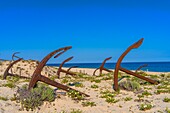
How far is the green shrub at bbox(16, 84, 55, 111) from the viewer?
25.9 ft

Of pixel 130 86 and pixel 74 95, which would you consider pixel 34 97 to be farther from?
pixel 130 86

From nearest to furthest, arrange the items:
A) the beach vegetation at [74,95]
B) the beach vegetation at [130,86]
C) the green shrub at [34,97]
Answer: the green shrub at [34,97], the beach vegetation at [74,95], the beach vegetation at [130,86]

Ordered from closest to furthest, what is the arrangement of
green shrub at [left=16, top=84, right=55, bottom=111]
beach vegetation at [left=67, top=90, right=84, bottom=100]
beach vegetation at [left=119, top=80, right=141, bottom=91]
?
green shrub at [left=16, top=84, right=55, bottom=111] < beach vegetation at [left=67, top=90, right=84, bottom=100] < beach vegetation at [left=119, top=80, right=141, bottom=91]

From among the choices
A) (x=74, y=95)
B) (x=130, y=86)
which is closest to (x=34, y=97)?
(x=74, y=95)

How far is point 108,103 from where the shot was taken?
884cm

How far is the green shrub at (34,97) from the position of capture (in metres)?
7.90

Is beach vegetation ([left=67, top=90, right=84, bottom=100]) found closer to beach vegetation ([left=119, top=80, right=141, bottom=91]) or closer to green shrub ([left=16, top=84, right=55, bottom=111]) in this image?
green shrub ([left=16, top=84, right=55, bottom=111])

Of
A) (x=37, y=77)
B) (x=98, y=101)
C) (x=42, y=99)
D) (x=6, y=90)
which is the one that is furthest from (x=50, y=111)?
(x=6, y=90)

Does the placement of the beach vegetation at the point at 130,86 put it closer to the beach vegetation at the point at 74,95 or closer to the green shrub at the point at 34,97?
the beach vegetation at the point at 74,95

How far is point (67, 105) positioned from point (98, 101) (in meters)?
1.23

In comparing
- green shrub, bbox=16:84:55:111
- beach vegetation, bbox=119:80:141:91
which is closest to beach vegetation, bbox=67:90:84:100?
green shrub, bbox=16:84:55:111

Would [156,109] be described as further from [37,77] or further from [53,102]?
[37,77]

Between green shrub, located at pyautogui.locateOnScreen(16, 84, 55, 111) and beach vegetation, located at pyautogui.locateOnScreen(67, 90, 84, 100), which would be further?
beach vegetation, located at pyautogui.locateOnScreen(67, 90, 84, 100)

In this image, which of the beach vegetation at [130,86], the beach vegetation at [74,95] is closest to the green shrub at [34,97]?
the beach vegetation at [74,95]
